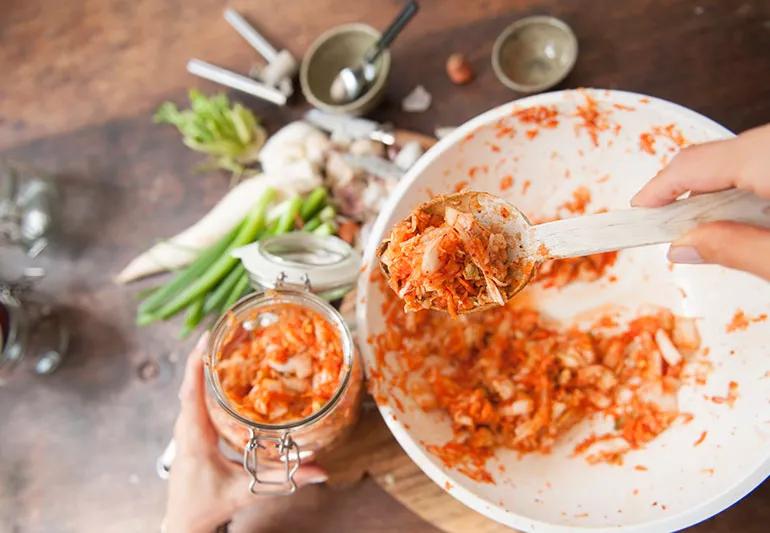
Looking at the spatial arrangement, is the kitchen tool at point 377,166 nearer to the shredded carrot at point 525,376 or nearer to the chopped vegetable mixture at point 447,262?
the shredded carrot at point 525,376

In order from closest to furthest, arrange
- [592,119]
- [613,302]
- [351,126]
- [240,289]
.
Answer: [592,119]
[613,302]
[240,289]
[351,126]

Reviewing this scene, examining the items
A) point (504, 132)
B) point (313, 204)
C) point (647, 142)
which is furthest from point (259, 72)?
point (647, 142)

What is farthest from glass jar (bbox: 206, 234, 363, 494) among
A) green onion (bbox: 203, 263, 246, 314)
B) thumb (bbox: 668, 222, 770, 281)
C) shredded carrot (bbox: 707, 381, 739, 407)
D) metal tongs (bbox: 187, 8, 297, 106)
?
shredded carrot (bbox: 707, 381, 739, 407)

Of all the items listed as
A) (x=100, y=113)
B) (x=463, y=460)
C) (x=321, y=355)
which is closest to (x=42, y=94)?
(x=100, y=113)

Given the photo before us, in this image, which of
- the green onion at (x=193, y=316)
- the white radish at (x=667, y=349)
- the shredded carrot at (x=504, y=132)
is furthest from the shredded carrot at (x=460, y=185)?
the green onion at (x=193, y=316)

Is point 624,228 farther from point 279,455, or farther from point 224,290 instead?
point 224,290
